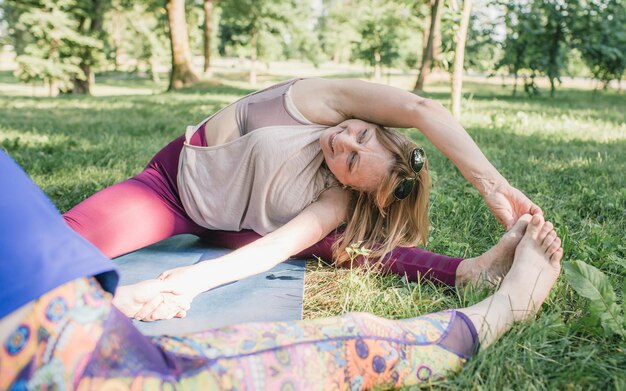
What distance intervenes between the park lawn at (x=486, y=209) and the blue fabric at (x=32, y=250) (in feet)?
3.49

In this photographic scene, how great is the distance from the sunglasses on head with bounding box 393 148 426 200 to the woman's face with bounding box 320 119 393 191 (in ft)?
0.30

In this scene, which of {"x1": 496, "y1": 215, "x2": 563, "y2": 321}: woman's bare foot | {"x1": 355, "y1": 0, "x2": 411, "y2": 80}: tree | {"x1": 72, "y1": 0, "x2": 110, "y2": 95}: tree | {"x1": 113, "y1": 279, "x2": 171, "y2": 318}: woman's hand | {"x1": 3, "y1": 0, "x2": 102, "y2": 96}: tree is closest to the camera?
{"x1": 496, "y1": 215, "x2": 563, "y2": 321}: woman's bare foot

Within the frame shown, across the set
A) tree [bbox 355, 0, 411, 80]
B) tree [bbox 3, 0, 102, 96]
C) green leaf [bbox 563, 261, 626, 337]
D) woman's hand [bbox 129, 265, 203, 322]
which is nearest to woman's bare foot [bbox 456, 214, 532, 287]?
green leaf [bbox 563, 261, 626, 337]

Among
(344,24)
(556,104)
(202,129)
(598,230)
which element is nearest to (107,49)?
(556,104)

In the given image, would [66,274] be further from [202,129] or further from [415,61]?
[415,61]

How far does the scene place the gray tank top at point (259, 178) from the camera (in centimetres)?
278

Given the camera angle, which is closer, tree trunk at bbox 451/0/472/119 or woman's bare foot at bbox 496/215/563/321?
woman's bare foot at bbox 496/215/563/321

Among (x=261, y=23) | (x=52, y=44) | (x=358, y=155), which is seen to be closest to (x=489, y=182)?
(x=358, y=155)

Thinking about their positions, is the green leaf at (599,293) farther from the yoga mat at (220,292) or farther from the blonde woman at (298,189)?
the yoga mat at (220,292)

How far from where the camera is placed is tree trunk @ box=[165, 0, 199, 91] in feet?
52.2

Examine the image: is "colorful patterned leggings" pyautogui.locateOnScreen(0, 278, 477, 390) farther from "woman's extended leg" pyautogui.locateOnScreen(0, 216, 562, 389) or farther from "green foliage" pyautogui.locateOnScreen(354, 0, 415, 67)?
"green foliage" pyautogui.locateOnScreen(354, 0, 415, 67)

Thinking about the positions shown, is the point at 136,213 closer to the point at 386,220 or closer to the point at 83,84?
the point at 386,220

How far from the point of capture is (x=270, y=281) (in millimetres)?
2730

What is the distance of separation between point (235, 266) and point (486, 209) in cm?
184
